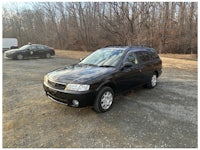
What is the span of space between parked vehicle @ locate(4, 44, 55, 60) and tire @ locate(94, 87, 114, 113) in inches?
510

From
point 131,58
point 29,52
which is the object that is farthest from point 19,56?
point 131,58

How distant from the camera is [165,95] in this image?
18.2ft

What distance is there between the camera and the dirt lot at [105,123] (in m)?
3.16

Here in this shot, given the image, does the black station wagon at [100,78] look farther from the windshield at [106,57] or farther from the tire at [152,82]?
the tire at [152,82]

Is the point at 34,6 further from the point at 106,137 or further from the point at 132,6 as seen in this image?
the point at 106,137

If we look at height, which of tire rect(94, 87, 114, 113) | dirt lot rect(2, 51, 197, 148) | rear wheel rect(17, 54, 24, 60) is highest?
rear wheel rect(17, 54, 24, 60)

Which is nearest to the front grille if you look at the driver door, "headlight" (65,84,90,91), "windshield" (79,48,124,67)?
"headlight" (65,84,90,91)

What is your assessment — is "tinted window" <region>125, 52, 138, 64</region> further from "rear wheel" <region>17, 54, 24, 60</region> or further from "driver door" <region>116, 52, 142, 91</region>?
"rear wheel" <region>17, 54, 24, 60</region>

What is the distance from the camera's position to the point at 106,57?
5.09 metres

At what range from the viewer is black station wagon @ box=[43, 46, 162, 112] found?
153 inches

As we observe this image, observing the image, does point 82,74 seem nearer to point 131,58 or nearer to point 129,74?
point 129,74

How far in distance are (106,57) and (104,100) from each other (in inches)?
54.3

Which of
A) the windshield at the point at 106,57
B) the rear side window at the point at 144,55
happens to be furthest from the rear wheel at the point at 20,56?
the rear side window at the point at 144,55

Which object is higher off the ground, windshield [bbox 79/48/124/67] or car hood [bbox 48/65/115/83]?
windshield [bbox 79/48/124/67]
